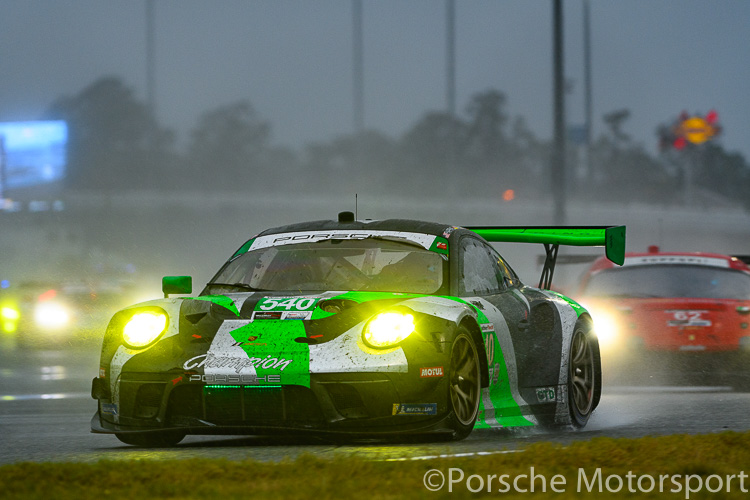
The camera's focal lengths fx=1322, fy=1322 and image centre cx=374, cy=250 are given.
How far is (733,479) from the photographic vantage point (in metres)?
5.25

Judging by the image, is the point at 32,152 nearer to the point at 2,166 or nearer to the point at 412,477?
the point at 2,166

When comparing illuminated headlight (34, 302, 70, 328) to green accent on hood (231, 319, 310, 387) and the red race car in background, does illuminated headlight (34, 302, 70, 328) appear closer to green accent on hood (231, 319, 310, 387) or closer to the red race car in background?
the red race car in background

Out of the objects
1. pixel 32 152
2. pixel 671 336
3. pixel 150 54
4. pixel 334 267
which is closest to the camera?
pixel 334 267

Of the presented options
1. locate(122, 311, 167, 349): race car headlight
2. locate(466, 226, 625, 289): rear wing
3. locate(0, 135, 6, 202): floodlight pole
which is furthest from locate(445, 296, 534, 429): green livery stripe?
locate(0, 135, 6, 202): floodlight pole

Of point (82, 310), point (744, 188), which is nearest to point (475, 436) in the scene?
point (82, 310)

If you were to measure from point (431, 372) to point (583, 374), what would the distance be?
256 cm

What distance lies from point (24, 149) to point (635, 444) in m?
49.8

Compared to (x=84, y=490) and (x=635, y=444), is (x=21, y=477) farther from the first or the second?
(x=635, y=444)

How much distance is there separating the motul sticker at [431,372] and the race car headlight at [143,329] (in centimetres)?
133

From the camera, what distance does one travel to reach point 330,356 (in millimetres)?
6316

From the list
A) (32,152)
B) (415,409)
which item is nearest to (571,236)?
(415,409)

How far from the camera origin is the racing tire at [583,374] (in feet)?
27.2

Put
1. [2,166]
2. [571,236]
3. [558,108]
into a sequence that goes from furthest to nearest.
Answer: [2,166] < [558,108] < [571,236]

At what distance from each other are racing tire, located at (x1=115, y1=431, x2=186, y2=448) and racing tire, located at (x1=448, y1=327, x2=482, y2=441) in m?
1.49
